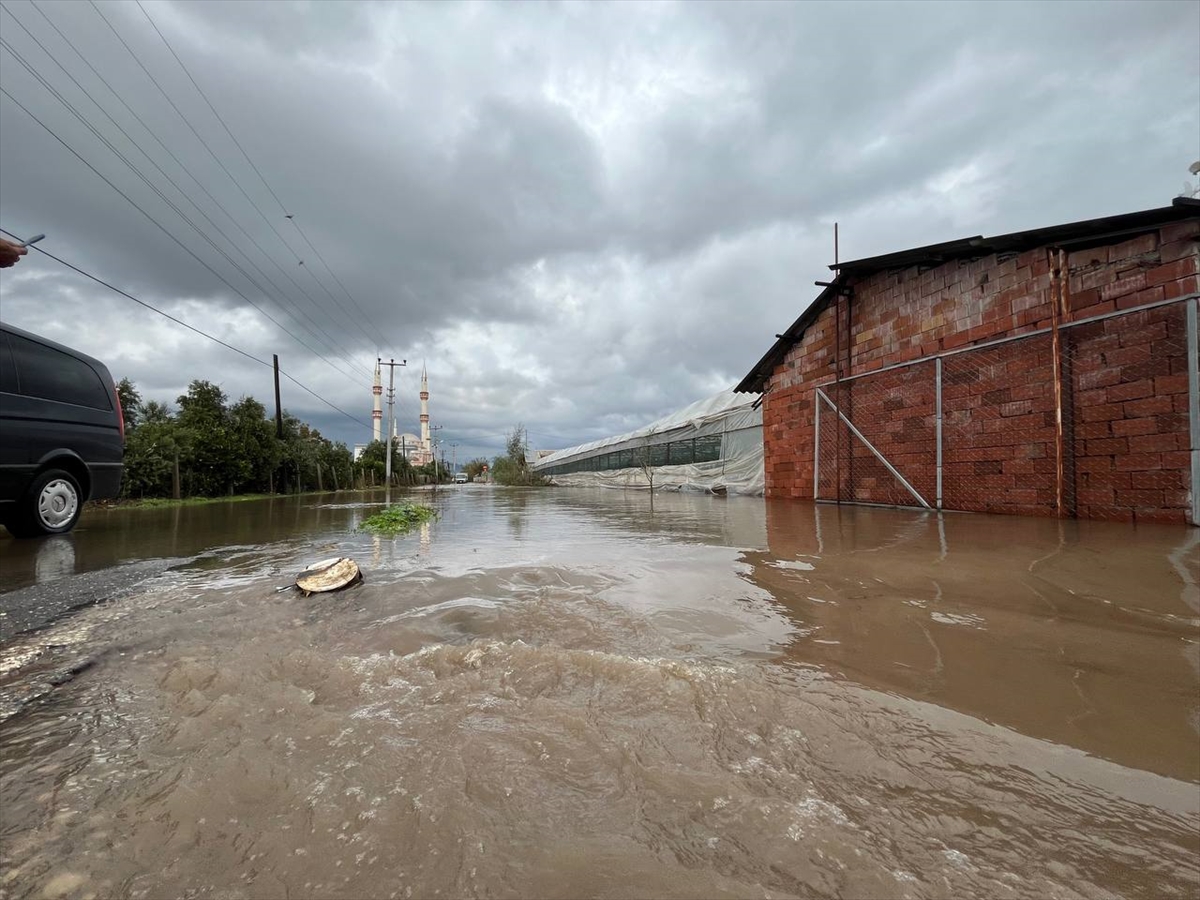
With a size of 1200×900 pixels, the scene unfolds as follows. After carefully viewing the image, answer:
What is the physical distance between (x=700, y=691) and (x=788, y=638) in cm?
69


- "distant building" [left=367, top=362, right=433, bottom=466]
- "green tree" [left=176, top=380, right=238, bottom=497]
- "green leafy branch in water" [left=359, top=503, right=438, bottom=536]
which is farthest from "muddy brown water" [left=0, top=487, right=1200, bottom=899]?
"distant building" [left=367, top=362, right=433, bottom=466]

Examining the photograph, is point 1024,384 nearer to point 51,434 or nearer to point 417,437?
point 51,434

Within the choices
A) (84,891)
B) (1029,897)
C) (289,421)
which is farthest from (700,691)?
(289,421)

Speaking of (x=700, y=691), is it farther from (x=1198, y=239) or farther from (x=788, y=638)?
(x=1198, y=239)

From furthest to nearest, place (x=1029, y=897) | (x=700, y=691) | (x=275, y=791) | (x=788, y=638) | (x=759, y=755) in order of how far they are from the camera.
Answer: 1. (x=788, y=638)
2. (x=700, y=691)
3. (x=759, y=755)
4. (x=275, y=791)
5. (x=1029, y=897)

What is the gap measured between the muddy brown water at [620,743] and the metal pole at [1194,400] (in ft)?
8.94

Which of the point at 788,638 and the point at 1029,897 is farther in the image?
the point at 788,638

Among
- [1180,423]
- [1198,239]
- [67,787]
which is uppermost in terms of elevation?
[1198,239]

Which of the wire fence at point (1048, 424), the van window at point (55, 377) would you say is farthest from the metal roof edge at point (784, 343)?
the van window at point (55, 377)

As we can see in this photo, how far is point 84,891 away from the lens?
923 millimetres

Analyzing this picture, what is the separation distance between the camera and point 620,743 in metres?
1.38

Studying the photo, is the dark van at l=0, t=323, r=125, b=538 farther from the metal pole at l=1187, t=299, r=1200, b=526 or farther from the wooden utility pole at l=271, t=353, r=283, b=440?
the wooden utility pole at l=271, t=353, r=283, b=440

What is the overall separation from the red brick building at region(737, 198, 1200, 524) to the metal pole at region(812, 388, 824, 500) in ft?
0.10

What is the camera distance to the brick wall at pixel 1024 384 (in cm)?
513
